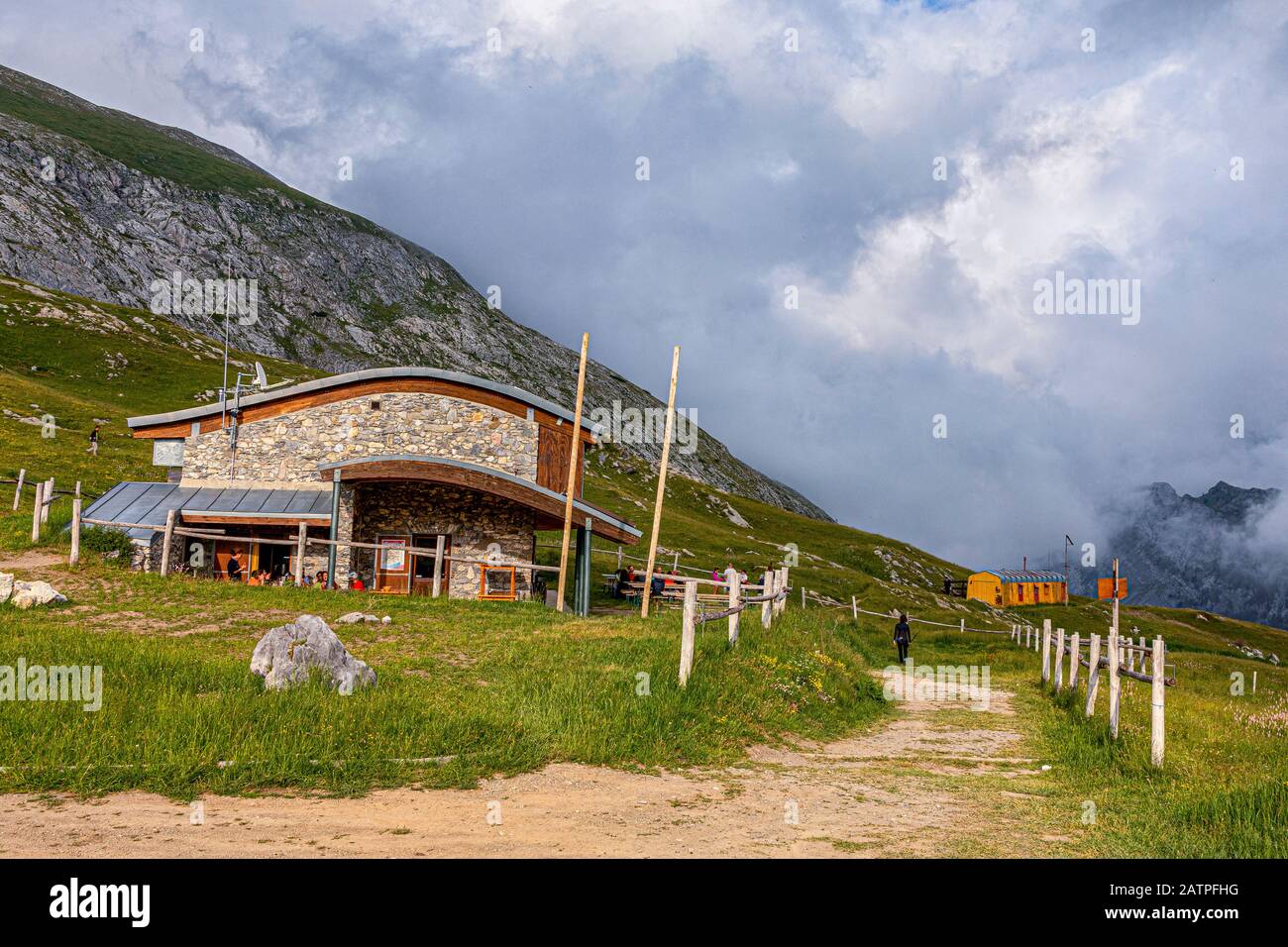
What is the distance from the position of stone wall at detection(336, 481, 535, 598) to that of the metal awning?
1.57 m

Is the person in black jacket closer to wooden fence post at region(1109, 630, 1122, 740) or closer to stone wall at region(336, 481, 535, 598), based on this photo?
stone wall at region(336, 481, 535, 598)

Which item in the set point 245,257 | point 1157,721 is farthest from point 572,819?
point 245,257

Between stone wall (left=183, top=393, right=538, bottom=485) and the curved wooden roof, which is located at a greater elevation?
the curved wooden roof

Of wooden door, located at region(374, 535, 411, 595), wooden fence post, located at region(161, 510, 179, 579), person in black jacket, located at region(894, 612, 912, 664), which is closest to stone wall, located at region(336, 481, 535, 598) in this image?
wooden door, located at region(374, 535, 411, 595)

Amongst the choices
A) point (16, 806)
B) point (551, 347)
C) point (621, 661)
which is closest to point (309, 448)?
point (621, 661)

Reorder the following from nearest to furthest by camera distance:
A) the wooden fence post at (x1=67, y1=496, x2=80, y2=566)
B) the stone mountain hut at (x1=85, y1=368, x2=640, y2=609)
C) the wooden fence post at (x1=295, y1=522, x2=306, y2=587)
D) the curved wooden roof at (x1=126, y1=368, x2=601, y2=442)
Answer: the wooden fence post at (x1=67, y1=496, x2=80, y2=566), the wooden fence post at (x1=295, y1=522, x2=306, y2=587), the stone mountain hut at (x1=85, y1=368, x2=640, y2=609), the curved wooden roof at (x1=126, y1=368, x2=601, y2=442)

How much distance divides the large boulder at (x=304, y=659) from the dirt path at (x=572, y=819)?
316 cm

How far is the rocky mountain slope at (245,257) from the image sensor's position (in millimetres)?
125938

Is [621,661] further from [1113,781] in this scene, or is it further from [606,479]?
[606,479]

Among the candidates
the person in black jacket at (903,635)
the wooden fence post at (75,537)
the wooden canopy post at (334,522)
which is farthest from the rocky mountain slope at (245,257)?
the wooden fence post at (75,537)

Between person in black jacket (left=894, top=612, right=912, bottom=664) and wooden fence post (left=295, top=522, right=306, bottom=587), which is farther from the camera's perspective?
person in black jacket (left=894, top=612, right=912, bottom=664)

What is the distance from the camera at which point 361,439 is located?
29.0m

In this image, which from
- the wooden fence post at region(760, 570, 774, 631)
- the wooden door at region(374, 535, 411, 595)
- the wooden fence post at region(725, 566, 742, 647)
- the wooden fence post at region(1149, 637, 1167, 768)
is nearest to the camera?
the wooden fence post at region(1149, 637, 1167, 768)

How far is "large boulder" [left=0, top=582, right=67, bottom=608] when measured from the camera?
1778 centimetres
